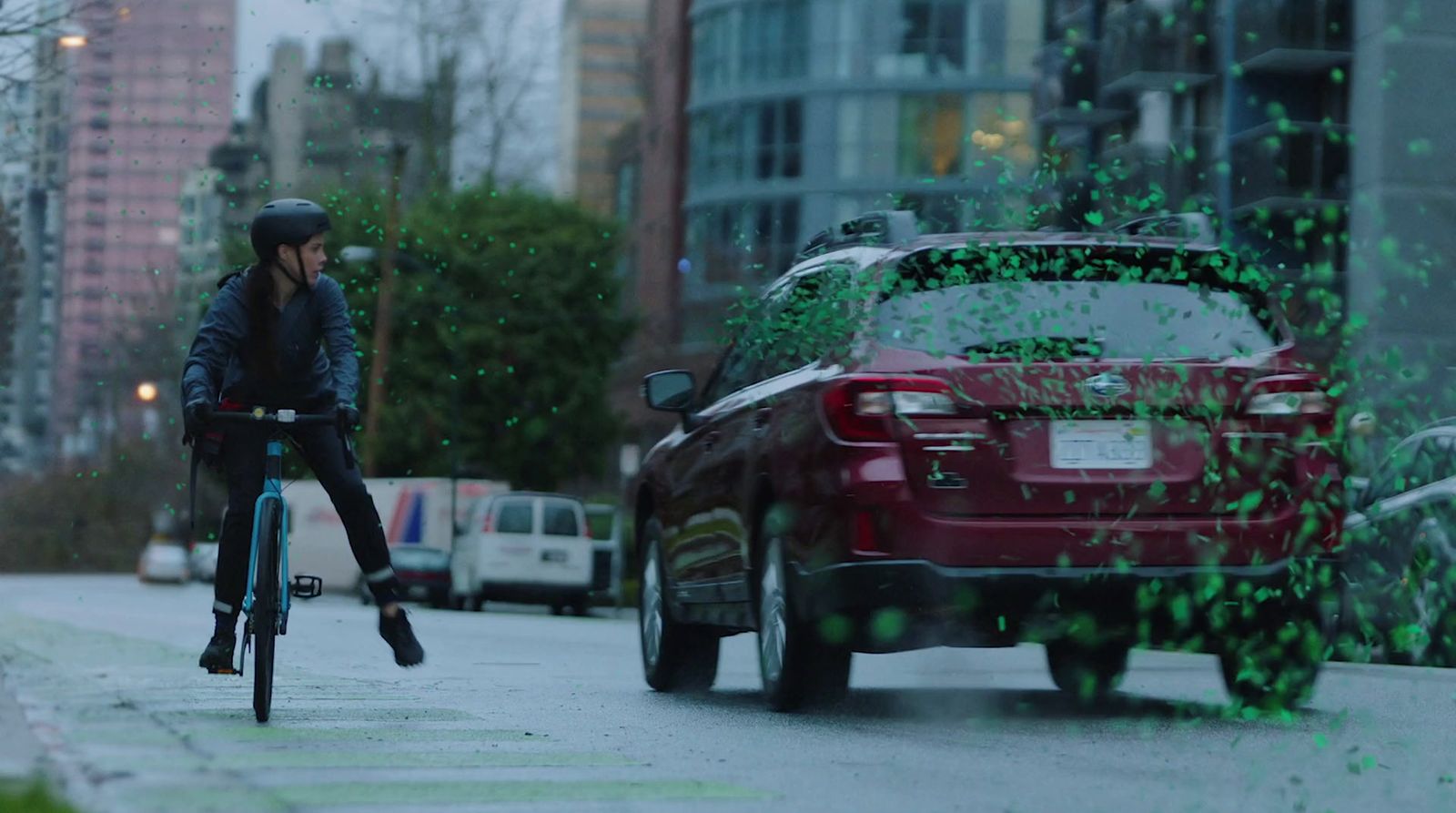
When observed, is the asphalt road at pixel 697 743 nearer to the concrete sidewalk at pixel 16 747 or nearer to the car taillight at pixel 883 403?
the concrete sidewalk at pixel 16 747

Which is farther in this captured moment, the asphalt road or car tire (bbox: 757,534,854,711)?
car tire (bbox: 757,534,854,711)

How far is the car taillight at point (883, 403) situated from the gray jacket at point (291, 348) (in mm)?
1700

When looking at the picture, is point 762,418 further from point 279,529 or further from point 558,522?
point 558,522

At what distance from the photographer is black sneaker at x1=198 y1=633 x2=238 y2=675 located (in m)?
8.82

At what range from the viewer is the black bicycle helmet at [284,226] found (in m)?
8.84

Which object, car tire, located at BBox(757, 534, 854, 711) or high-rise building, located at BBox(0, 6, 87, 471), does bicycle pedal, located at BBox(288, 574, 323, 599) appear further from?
high-rise building, located at BBox(0, 6, 87, 471)

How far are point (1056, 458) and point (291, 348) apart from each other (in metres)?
2.66

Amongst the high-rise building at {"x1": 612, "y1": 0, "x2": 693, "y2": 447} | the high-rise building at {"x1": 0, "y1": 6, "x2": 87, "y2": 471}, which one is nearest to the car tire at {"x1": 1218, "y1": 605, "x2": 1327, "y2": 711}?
the high-rise building at {"x1": 0, "y1": 6, "x2": 87, "y2": 471}

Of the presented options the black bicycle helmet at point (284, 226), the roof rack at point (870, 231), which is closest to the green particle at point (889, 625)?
the roof rack at point (870, 231)

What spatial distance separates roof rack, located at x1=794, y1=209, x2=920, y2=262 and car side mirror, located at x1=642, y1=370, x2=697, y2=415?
0.88 m

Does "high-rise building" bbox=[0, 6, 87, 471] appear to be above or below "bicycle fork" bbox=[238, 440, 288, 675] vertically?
above

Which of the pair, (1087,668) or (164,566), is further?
(164,566)

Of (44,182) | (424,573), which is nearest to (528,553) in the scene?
(424,573)

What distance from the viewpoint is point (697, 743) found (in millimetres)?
8219
